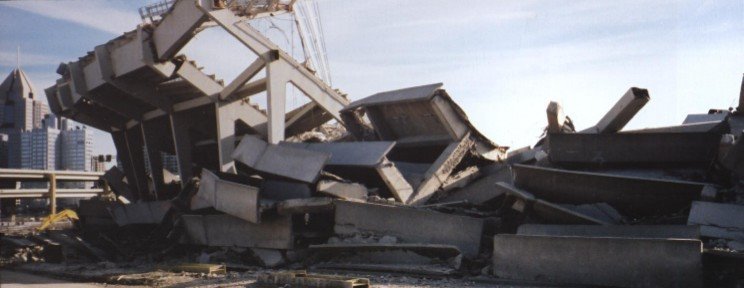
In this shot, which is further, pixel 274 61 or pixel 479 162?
pixel 274 61

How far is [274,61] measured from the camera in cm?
1326

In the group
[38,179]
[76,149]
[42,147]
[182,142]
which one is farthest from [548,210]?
[76,149]

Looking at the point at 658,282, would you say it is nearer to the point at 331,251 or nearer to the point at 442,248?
the point at 442,248

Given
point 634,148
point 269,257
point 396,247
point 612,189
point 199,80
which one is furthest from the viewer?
point 199,80

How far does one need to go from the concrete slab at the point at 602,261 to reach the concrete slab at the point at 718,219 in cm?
89

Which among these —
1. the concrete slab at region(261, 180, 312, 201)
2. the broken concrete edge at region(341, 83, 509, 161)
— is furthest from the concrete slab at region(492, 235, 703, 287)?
the broken concrete edge at region(341, 83, 509, 161)

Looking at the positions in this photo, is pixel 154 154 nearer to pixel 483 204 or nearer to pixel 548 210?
pixel 483 204

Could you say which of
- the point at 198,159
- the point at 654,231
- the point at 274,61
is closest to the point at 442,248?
the point at 654,231

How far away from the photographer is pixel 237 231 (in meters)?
10.3

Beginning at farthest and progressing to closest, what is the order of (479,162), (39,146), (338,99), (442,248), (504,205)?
(39,146), (338,99), (479,162), (504,205), (442,248)

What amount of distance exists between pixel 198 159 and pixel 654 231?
48.1ft

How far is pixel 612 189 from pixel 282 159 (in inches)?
188

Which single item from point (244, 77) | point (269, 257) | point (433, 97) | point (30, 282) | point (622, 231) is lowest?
point (30, 282)

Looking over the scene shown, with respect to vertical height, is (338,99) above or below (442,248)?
above
